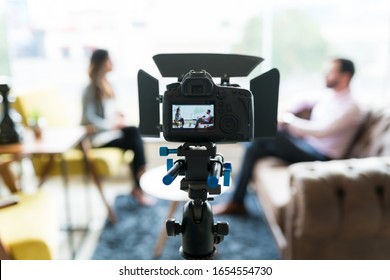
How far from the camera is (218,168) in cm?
95

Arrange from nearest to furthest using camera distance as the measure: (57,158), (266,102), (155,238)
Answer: (266,102), (155,238), (57,158)

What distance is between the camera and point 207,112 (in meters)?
0.92

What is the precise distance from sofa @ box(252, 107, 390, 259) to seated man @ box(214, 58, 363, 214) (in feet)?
1.68

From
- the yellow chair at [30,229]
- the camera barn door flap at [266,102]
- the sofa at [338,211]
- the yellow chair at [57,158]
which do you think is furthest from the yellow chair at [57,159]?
the camera barn door flap at [266,102]

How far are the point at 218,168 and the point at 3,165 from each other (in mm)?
1418

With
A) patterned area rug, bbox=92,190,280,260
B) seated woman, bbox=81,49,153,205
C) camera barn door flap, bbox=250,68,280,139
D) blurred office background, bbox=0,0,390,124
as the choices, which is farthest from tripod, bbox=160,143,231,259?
blurred office background, bbox=0,0,390,124

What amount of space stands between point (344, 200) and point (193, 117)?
966 mm

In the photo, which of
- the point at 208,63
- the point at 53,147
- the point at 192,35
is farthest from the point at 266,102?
the point at 192,35

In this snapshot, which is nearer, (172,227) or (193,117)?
(193,117)

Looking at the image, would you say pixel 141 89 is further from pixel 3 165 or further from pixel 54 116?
pixel 54 116

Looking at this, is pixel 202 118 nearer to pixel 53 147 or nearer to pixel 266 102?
pixel 266 102

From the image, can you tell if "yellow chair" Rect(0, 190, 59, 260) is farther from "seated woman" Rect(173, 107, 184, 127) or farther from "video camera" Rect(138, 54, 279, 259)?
"seated woman" Rect(173, 107, 184, 127)

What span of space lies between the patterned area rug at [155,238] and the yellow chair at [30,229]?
0.50 meters
